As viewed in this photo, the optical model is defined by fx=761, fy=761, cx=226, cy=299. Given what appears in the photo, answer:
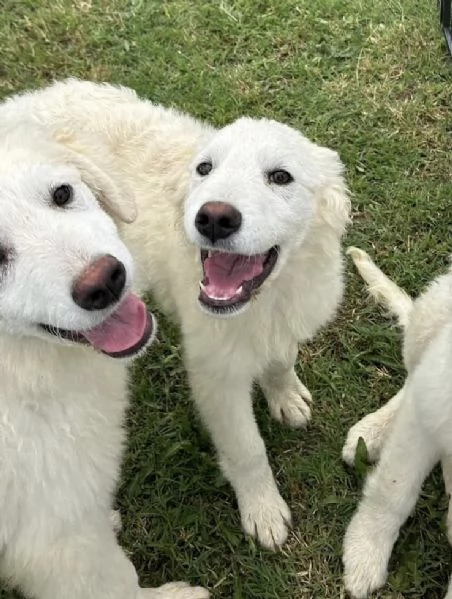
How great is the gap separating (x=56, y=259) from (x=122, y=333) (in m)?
0.38

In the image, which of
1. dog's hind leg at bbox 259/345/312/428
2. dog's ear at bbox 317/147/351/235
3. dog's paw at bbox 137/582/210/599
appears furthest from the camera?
dog's hind leg at bbox 259/345/312/428

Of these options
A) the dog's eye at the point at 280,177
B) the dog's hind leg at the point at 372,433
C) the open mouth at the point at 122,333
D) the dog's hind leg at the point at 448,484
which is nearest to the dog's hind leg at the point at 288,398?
the dog's hind leg at the point at 372,433

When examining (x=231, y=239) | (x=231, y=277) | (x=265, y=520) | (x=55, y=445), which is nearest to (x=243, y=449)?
(x=265, y=520)

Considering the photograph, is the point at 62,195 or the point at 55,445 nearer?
the point at 62,195

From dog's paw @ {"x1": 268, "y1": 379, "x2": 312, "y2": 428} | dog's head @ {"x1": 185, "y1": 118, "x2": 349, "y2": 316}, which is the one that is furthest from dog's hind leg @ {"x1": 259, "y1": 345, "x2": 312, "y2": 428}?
dog's head @ {"x1": 185, "y1": 118, "x2": 349, "y2": 316}

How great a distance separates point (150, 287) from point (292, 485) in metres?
1.11

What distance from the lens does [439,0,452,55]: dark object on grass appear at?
15.6ft

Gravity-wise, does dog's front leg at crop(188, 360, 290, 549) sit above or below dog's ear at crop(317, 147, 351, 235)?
below

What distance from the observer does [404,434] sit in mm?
2713

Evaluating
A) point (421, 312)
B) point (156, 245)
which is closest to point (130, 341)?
point (156, 245)

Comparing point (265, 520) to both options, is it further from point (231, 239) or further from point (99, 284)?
point (99, 284)

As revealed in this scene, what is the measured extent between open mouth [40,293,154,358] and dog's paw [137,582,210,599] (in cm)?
123

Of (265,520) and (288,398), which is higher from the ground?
(288,398)

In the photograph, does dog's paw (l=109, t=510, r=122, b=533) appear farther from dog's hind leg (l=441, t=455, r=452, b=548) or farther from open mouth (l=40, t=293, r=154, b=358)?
dog's hind leg (l=441, t=455, r=452, b=548)
